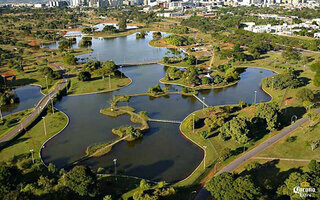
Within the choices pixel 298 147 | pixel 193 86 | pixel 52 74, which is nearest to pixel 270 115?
pixel 298 147

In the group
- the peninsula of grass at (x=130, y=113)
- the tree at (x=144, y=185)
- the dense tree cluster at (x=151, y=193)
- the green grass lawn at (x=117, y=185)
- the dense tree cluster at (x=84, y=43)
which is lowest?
the green grass lawn at (x=117, y=185)

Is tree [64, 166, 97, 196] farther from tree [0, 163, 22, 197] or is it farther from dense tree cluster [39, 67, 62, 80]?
dense tree cluster [39, 67, 62, 80]

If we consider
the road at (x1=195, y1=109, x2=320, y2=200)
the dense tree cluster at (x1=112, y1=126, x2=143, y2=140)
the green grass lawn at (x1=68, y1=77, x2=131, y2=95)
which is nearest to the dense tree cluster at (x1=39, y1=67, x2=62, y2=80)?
the green grass lawn at (x1=68, y1=77, x2=131, y2=95)

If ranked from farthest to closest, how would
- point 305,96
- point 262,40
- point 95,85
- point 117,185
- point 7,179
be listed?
point 262,40 → point 95,85 → point 305,96 → point 117,185 → point 7,179

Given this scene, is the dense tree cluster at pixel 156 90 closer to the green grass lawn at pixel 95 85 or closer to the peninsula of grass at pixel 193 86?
the peninsula of grass at pixel 193 86

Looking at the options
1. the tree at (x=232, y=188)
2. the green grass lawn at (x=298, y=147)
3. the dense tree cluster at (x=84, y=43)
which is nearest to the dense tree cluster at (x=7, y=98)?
the tree at (x=232, y=188)

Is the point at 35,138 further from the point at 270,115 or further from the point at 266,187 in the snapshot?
the point at 270,115
